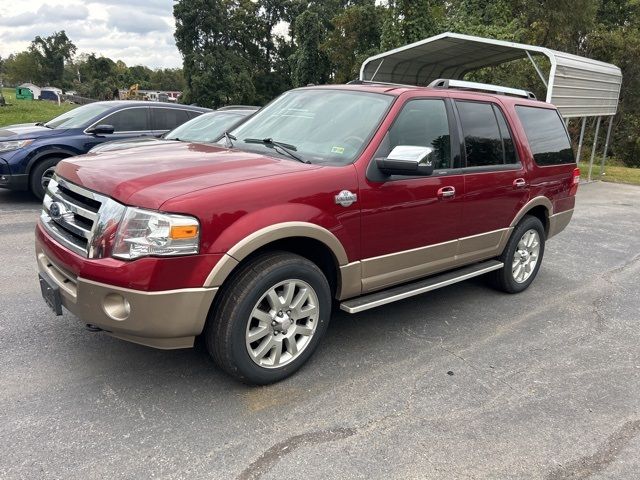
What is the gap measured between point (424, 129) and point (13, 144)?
6.54 meters

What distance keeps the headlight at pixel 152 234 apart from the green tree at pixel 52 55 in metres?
118

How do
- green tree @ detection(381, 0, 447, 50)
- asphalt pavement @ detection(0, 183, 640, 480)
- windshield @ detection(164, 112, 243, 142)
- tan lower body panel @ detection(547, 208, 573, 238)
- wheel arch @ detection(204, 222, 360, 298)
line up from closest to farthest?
asphalt pavement @ detection(0, 183, 640, 480)
wheel arch @ detection(204, 222, 360, 298)
tan lower body panel @ detection(547, 208, 573, 238)
windshield @ detection(164, 112, 243, 142)
green tree @ detection(381, 0, 447, 50)

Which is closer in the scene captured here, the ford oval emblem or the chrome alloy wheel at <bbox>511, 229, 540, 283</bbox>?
the ford oval emblem

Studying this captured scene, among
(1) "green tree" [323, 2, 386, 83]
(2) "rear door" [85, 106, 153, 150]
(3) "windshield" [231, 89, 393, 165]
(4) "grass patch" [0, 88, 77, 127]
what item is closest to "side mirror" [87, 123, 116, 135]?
(2) "rear door" [85, 106, 153, 150]

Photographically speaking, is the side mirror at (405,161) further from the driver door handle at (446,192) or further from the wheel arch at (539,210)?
the wheel arch at (539,210)

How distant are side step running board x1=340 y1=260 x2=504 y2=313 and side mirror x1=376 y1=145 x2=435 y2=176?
0.91 metres

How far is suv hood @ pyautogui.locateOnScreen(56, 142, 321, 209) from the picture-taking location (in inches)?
109

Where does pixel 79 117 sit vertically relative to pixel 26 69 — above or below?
below

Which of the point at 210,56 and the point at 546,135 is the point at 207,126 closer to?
the point at 546,135

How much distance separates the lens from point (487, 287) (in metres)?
5.39

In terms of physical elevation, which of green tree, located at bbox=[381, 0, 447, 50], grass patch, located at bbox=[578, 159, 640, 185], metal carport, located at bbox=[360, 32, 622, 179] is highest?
green tree, located at bbox=[381, 0, 447, 50]

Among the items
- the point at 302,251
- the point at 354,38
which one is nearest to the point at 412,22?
the point at 302,251

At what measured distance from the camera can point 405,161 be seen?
332 centimetres

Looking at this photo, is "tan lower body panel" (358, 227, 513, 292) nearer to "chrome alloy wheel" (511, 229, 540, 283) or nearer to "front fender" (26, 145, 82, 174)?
"chrome alloy wheel" (511, 229, 540, 283)
